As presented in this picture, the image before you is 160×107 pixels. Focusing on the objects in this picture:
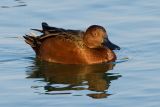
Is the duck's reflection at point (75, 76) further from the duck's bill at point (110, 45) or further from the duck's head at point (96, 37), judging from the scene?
the duck's head at point (96, 37)

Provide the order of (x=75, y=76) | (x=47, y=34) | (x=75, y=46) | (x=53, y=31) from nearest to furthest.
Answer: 1. (x=75, y=76)
2. (x=75, y=46)
3. (x=53, y=31)
4. (x=47, y=34)

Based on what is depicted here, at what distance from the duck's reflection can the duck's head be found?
64cm

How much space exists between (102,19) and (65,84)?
13.6 feet

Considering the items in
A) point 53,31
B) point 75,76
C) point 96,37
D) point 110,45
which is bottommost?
point 75,76

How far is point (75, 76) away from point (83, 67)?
93 cm

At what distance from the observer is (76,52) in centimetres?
1410

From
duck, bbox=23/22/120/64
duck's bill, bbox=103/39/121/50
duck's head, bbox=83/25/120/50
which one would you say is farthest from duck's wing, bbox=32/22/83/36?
duck's bill, bbox=103/39/121/50

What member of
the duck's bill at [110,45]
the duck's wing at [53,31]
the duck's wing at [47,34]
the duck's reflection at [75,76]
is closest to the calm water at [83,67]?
the duck's reflection at [75,76]

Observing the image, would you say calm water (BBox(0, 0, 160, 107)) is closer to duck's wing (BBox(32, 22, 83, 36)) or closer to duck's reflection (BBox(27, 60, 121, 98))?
duck's reflection (BBox(27, 60, 121, 98))

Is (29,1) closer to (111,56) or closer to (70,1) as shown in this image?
(70,1)

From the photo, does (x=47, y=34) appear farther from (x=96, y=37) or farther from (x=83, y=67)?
(x=83, y=67)

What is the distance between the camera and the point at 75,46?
14102 millimetres

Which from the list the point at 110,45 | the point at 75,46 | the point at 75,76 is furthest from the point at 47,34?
the point at 75,76

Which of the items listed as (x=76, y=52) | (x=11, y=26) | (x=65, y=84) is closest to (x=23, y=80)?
(x=65, y=84)
